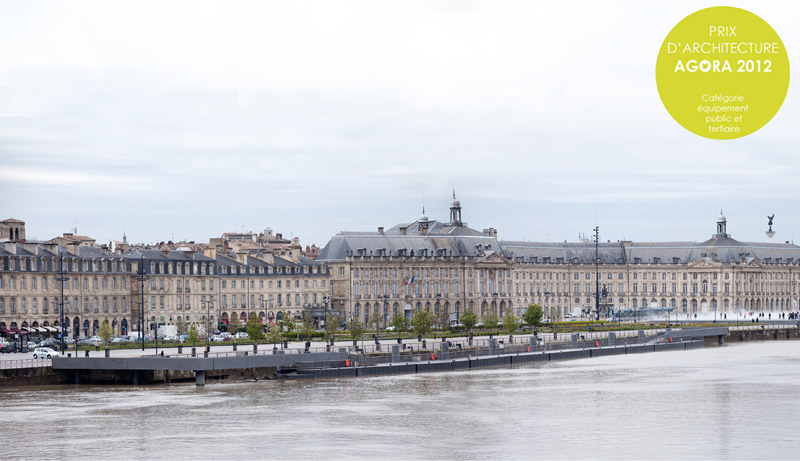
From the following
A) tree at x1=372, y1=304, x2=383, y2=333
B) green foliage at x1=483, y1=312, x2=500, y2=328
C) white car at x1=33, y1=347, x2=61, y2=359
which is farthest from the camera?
green foliage at x1=483, y1=312, x2=500, y2=328

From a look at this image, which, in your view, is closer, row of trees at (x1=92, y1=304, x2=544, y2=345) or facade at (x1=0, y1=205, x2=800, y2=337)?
row of trees at (x1=92, y1=304, x2=544, y2=345)

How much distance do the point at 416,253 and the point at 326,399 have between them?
9670cm

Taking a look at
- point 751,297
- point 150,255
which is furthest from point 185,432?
point 751,297

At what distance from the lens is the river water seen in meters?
55.4

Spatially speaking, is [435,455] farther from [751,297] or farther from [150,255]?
[751,297]

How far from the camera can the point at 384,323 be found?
155 meters

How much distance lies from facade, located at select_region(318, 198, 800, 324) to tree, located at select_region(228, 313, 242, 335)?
23217mm

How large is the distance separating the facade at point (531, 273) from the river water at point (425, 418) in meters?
Answer: 74.5

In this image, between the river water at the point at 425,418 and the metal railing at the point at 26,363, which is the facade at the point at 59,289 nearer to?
the metal railing at the point at 26,363

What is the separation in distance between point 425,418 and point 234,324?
71151 mm

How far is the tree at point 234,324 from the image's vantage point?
125281mm

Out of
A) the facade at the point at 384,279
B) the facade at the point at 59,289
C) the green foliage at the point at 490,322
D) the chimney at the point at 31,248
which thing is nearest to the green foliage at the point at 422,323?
the facade at the point at 384,279

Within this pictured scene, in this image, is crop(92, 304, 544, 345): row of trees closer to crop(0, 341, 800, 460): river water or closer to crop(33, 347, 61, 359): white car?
crop(33, 347, 61, 359): white car

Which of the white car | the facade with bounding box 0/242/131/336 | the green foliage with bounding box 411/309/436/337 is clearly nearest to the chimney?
the facade with bounding box 0/242/131/336
